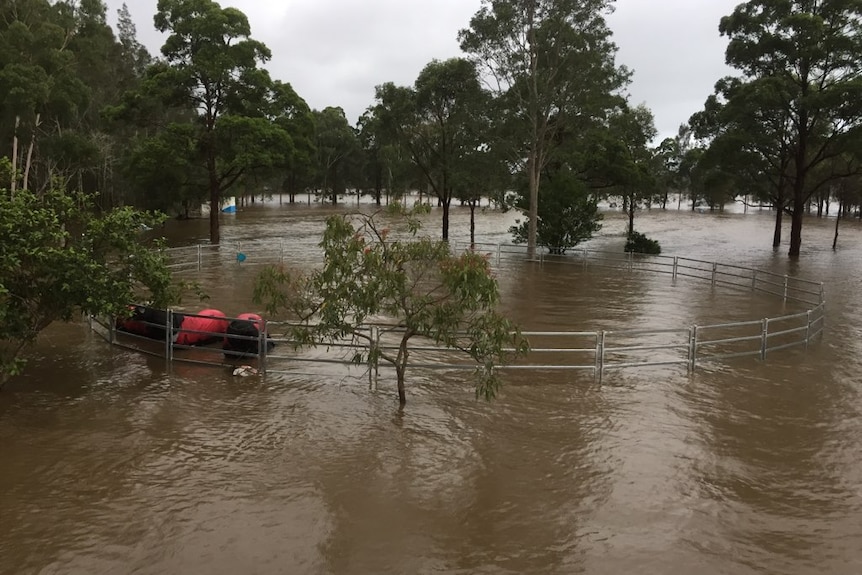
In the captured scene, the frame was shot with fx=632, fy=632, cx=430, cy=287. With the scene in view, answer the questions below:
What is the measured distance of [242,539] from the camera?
21.3 feet

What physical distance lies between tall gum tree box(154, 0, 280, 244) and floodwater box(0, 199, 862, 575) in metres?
21.0

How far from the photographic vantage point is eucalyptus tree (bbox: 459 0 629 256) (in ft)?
103

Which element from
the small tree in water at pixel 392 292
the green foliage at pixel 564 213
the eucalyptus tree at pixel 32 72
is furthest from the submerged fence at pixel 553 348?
the eucalyptus tree at pixel 32 72

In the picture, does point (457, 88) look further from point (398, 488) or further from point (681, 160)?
point (681, 160)

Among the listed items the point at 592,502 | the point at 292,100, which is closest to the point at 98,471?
the point at 592,502

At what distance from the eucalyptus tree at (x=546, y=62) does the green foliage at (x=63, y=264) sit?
22569mm

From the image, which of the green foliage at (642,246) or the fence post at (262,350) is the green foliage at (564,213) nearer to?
the green foliage at (642,246)

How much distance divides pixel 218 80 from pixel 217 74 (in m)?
0.67

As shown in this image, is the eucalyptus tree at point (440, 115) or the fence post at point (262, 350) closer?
the fence post at point (262, 350)

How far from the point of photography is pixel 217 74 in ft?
104

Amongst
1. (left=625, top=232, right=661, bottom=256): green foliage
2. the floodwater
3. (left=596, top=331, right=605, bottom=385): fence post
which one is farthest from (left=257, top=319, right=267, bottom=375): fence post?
(left=625, top=232, right=661, bottom=256): green foliage

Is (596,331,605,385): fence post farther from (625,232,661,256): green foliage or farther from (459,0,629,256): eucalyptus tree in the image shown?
(625,232,661,256): green foliage

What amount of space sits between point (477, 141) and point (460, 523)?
31.3 m

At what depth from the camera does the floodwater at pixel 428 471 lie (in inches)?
249
